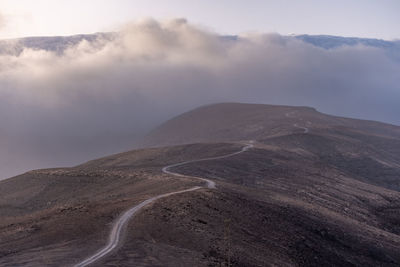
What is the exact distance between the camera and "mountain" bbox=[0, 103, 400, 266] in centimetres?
3769

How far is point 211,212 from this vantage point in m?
49.2

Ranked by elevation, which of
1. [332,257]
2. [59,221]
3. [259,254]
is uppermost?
[59,221]

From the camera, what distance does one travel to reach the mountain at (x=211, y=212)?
37688 mm

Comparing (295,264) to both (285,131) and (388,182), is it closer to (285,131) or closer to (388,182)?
(388,182)

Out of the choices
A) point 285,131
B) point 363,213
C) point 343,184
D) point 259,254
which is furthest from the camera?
point 285,131

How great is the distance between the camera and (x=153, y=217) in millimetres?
43656

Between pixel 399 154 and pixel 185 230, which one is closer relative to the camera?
pixel 185 230

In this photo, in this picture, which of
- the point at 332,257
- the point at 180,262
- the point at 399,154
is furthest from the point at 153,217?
the point at 399,154

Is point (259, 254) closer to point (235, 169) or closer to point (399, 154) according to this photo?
point (235, 169)

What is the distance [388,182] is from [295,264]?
269 ft

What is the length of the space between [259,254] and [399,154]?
11981 centimetres

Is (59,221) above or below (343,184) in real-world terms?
Answer: above

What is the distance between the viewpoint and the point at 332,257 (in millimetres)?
49875

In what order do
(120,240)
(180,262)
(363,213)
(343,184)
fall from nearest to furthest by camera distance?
(180,262)
(120,240)
(363,213)
(343,184)
